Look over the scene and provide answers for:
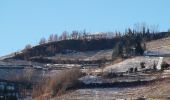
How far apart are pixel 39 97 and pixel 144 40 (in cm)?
4772

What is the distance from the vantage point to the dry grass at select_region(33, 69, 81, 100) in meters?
58.5

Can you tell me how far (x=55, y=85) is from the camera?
199ft

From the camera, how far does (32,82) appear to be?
229 ft

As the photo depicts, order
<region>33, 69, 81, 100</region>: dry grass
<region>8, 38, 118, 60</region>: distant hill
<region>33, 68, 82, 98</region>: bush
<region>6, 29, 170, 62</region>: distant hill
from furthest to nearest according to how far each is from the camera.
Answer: <region>8, 38, 118, 60</region>: distant hill → <region>6, 29, 170, 62</region>: distant hill → <region>33, 68, 82, 98</region>: bush → <region>33, 69, 81, 100</region>: dry grass

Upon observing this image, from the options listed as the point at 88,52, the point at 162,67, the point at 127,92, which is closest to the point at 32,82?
the point at 162,67

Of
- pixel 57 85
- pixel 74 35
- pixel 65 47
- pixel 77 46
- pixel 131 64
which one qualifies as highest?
pixel 74 35

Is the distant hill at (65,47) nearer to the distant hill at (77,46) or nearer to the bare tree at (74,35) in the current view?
the distant hill at (77,46)

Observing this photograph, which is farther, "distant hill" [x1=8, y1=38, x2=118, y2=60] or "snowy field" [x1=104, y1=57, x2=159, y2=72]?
"distant hill" [x1=8, y1=38, x2=118, y2=60]

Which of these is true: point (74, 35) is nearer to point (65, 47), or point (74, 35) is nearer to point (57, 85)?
point (65, 47)

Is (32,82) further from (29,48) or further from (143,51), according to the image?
A: (29,48)

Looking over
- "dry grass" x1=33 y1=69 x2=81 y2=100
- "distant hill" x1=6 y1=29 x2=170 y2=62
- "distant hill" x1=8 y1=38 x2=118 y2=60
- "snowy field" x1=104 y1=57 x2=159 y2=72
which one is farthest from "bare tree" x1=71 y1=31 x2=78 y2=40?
"dry grass" x1=33 y1=69 x2=81 y2=100

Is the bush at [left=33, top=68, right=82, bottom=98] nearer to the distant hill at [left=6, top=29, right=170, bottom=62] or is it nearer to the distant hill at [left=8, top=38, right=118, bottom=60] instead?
the distant hill at [left=6, top=29, right=170, bottom=62]

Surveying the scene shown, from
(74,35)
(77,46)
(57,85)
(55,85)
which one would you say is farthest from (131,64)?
(74,35)

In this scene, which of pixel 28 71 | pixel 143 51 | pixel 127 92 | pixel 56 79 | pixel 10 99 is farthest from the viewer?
pixel 143 51
